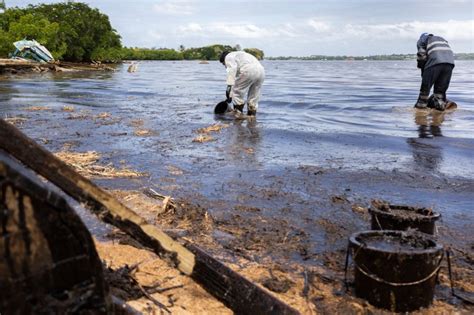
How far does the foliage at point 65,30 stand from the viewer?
5261cm

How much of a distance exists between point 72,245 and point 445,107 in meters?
16.2

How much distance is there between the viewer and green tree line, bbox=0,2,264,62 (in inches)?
2043

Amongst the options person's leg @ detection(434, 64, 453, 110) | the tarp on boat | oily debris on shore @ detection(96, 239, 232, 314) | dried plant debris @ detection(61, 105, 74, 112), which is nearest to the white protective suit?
person's leg @ detection(434, 64, 453, 110)

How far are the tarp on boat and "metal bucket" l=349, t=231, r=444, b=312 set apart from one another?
4819cm

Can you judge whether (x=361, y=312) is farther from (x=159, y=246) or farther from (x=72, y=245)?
(x=72, y=245)

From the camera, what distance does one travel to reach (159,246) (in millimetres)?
2180

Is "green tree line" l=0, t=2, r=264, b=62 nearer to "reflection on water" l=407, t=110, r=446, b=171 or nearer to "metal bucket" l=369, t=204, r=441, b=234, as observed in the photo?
"reflection on water" l=407, t=110, r=446, b=171

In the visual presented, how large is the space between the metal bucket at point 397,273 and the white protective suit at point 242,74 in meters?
10.7

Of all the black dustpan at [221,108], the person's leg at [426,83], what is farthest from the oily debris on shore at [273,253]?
the person's leg at [426,83]

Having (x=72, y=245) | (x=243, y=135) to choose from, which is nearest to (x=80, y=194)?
(x=72, y=245)

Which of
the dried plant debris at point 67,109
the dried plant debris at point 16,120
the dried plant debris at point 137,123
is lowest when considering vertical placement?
the dried plant debris at point 137,123

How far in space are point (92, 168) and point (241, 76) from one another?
7.49 meters

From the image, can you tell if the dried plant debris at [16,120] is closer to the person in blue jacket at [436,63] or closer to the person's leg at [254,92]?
the person's leg at [254,92]

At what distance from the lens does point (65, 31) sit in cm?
6159
